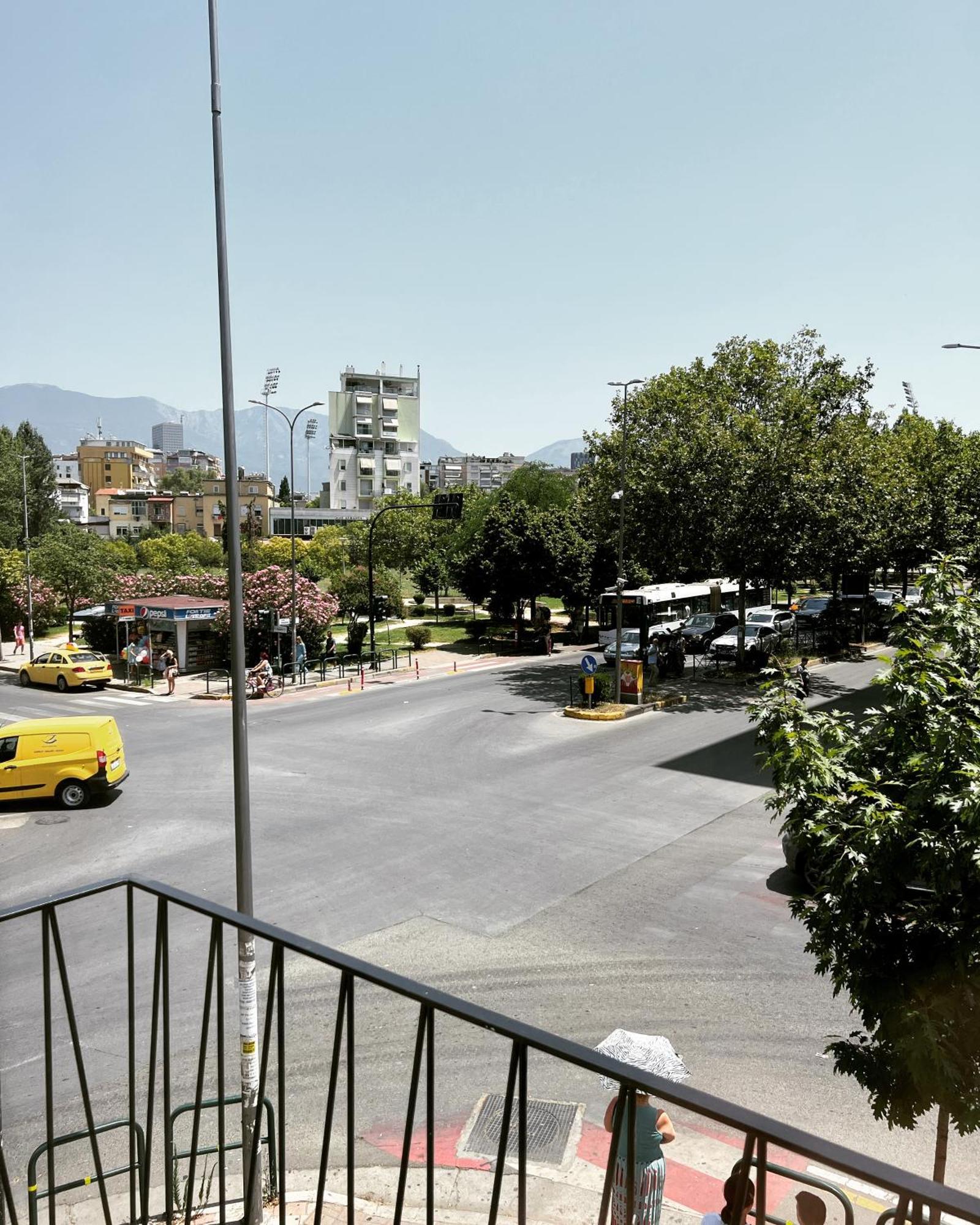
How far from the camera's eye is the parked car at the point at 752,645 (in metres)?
32.2

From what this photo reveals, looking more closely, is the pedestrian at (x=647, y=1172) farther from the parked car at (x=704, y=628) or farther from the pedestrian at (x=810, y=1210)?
the parked car at (x=704, y=628)

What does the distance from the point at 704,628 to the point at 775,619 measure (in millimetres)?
2859

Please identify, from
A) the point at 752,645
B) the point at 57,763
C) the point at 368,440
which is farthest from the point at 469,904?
the point at 368,440

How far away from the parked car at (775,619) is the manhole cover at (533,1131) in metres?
30.2

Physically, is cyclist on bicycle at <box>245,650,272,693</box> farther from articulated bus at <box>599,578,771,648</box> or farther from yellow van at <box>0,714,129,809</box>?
articulated bus at <box>599,578,771,648</box>

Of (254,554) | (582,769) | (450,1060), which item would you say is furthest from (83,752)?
(254,554)

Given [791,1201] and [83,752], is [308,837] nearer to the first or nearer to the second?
[83,752]

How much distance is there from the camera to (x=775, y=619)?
38.4 metres

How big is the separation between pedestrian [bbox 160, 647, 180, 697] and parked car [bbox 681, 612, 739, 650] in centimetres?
1886

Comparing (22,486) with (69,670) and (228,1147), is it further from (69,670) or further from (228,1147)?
(228,1147)

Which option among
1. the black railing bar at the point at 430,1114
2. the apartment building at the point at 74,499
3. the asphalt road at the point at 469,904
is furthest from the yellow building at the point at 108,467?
the black railing bar at the point at 430,1114

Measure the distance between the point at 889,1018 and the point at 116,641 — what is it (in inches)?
1401

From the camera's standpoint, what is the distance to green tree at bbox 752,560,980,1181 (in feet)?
14.8

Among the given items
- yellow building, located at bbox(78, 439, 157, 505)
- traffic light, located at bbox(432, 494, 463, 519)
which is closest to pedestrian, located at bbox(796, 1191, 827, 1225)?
traffic light, located at bbox(432, 494, 463, 519)
